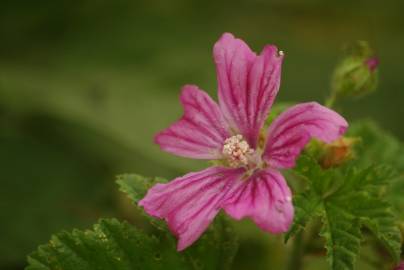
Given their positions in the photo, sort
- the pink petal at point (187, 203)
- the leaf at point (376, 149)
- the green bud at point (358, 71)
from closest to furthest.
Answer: the pink petal at point (187, 203)
the green bud at point (358, 71)
the leaf at point (376, 149)

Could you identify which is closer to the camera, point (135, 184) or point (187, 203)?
point (187, 203)

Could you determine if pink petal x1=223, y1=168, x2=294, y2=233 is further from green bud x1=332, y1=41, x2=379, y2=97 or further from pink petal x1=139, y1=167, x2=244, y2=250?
green bud x1=332, y1=41, x2=379, y2=97

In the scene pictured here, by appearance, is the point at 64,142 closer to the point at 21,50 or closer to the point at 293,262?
the point at 21,50

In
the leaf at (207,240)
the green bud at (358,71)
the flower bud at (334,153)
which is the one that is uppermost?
the green bud at (358,71)

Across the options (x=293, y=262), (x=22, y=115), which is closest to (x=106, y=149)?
(x=22, y=115)

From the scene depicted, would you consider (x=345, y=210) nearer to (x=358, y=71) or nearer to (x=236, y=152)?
(x=236, y=152)

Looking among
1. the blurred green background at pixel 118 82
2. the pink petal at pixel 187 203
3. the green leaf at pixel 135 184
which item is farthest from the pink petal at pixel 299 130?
the blurred green background at pixel 118 82

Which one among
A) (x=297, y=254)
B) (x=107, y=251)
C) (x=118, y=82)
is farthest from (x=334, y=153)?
Result: (x=118, y=82)

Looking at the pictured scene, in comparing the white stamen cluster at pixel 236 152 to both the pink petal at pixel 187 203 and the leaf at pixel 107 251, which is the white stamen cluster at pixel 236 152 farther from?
the leaf at pixel 107 251
